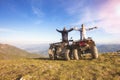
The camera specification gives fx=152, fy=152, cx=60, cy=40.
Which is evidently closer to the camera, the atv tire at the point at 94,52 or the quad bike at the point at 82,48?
the atv tire at the point at 94,52

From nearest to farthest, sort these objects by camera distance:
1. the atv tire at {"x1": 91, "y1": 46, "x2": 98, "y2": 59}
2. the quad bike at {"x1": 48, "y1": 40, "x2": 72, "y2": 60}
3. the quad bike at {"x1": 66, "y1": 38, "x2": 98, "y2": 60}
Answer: the atv tire at {"x1": 91, "y1": 46, "x2": 98, "y2": 59} < the quad bike at {"x1": 66, "y1": 38, "x2": 98, "y2": 60} < the quad bike at {"x1": 48, "y1": 40, "x2": 72, "y2": 60}

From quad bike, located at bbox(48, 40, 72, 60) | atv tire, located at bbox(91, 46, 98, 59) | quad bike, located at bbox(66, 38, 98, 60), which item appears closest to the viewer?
atv tire, located at bbox(91, 46, 98, 59)

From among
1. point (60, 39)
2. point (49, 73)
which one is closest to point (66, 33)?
point (60, 39)

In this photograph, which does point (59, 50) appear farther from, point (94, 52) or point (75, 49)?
point (94, 52)

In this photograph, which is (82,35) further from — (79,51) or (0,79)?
(0,79)

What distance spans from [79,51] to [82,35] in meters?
2.57

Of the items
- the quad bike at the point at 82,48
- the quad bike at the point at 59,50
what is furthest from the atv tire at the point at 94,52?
the quad bike at the point at 59,50

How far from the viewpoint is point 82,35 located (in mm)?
24000

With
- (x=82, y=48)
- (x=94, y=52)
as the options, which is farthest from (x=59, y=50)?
(x=94, y=52)

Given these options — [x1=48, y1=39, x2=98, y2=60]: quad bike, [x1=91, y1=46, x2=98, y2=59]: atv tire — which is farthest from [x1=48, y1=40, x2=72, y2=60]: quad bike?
[x1=91, y1=46, x2=98, y2=59]: atv tire

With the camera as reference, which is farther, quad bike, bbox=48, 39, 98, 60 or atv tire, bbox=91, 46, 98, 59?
quad bike, bbox=48, 39, 98, 60

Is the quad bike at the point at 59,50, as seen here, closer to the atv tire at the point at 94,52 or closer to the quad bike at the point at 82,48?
the quad bike at the point at 82,48

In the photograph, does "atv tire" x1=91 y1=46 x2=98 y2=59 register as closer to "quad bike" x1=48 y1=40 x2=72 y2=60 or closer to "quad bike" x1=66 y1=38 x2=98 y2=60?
"quad bike" x1=66 y1=38 x2=98 y2=60

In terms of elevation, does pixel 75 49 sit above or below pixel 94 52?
above
